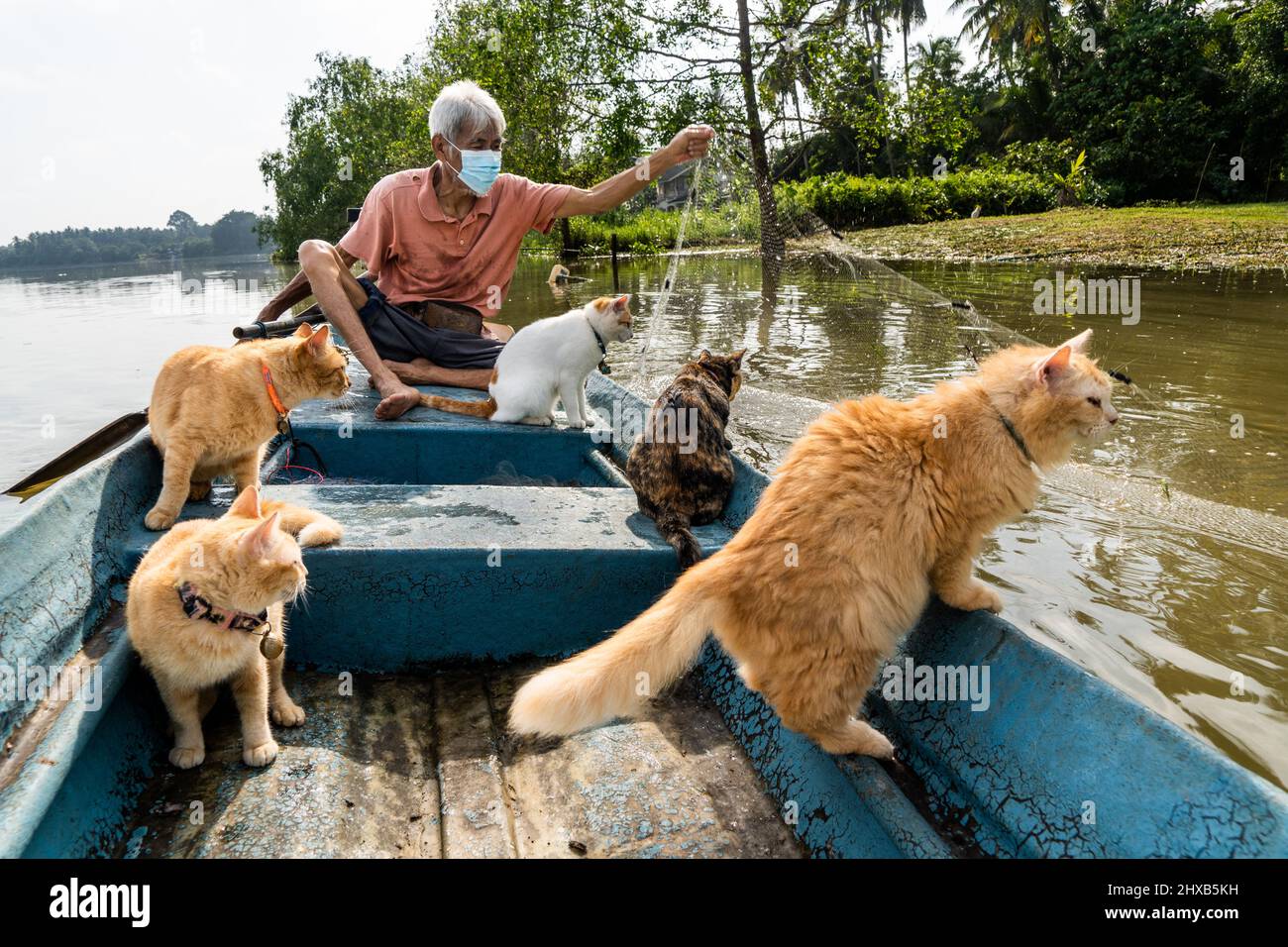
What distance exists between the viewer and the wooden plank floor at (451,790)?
198cm

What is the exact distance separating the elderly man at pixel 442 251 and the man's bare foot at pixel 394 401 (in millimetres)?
60

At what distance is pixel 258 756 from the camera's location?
216 cm

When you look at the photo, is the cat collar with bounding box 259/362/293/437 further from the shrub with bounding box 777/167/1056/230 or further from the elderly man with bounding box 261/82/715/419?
the shrub with bounding box 777/167/1056/230

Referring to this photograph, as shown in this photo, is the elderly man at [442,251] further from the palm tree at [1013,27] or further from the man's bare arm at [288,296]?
the palm tree at [1013,27]

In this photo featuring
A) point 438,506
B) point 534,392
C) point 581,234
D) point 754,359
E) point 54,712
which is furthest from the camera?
point 581,234

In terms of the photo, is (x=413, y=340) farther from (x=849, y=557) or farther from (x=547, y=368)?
(x=849, y=557)

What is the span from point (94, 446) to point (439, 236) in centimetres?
293

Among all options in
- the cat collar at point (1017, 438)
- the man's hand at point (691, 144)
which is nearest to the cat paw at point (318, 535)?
the cat collar at point (1017, 438)

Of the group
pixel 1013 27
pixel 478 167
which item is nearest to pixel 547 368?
pixel 478 167

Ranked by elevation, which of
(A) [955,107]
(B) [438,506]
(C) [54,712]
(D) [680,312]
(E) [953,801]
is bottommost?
(E) [953,801]

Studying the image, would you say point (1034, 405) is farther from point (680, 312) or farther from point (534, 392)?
point (680, 312)

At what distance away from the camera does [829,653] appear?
197cm
